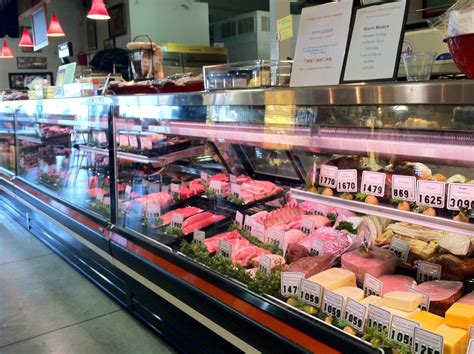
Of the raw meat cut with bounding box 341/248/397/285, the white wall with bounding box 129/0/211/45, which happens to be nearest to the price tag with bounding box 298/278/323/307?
the raw meat cut with bounding box 341/248/397/285

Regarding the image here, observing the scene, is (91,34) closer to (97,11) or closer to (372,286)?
(97,11)

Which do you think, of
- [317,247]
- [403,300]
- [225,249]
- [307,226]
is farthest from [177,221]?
[403,300]

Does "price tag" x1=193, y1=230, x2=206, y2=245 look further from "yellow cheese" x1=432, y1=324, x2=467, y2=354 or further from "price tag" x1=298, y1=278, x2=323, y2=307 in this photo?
"yellow cheese" x1=432, y1=324, x2=467, y2=354

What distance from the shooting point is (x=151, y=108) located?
289 centimetres

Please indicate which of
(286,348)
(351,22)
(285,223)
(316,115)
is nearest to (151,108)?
(285,223)

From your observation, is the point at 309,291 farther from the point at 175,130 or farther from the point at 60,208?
the point at 60,208

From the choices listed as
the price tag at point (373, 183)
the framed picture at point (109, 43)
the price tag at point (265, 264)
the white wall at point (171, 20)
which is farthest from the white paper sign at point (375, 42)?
the framed picture at point (109, 43)

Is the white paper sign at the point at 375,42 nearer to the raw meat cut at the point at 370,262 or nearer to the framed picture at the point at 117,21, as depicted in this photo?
the raw meat cut at the point at 370,262

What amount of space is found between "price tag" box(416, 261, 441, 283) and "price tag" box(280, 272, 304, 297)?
0.47 m

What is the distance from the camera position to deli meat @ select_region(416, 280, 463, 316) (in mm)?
1567

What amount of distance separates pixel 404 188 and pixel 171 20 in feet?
25.4

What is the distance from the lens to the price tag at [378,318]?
150 cm

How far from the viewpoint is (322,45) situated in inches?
67.4

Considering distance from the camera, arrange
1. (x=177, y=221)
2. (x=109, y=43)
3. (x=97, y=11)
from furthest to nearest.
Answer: (x=109, y=43)
(x=97, y=11)
(x=177, y=221)
